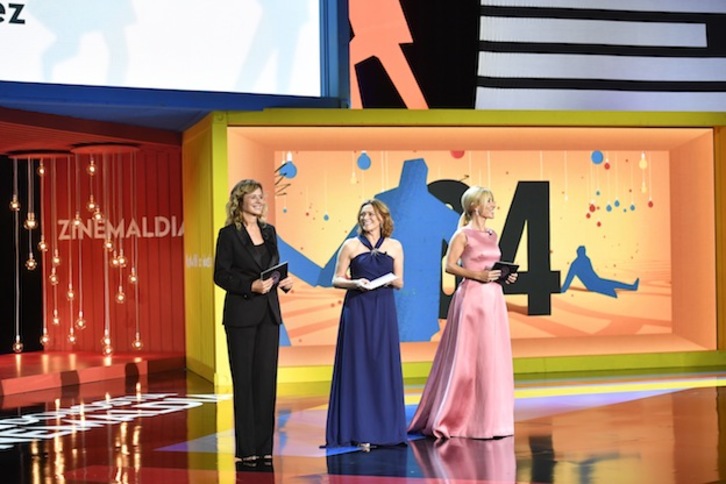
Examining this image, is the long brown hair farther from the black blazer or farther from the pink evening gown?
the black blazer

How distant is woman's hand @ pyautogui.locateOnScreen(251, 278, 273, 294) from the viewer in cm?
664

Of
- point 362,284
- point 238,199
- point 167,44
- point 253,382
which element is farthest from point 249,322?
point 167,44

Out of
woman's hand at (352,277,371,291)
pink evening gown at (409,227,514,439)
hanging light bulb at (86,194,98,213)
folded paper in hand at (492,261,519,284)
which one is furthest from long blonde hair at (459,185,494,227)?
hanging light bulb at (86,194,98,213)

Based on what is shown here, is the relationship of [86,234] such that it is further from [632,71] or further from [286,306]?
[632,71]

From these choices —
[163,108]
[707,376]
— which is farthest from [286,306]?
[707,376]

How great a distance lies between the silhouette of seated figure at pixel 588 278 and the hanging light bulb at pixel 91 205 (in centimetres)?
501

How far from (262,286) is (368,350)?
1022 mm

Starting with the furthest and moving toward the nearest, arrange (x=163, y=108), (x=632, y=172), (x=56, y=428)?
(x=632, y=172), (x=163, y=108), (x=56, y=428)

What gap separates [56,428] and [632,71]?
24.7 ft

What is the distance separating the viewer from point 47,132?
36.0 feet

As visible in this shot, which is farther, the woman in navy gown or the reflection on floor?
the woman in navy gown

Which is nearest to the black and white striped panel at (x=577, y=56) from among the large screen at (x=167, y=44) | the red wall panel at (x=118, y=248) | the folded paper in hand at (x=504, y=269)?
the large screen at (x=167, y=44)

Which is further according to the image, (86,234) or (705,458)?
(86,234)

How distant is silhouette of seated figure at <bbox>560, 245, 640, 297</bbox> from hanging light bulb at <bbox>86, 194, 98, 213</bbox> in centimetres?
501
